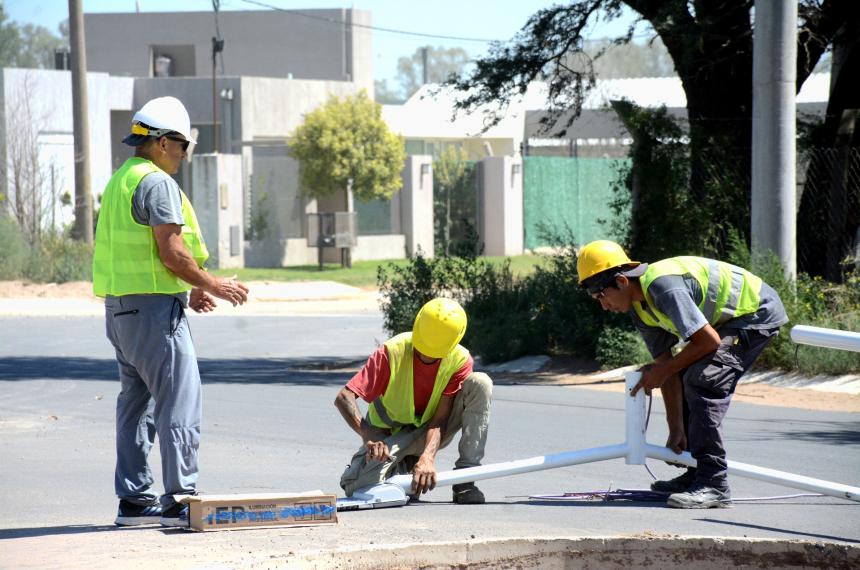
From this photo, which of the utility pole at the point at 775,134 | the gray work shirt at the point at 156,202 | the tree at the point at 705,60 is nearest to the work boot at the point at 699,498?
the gray work shirt at the point at 156,202

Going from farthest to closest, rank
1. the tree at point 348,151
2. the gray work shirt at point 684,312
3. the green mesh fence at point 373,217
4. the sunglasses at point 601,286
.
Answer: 1. the green mesh fence at point 373,217
2. the tree at point 348,151
3. the sunglasses at point 601,286
4. the gray work shirt at point 684,312

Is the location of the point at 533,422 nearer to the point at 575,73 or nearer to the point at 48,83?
the point at 575,73

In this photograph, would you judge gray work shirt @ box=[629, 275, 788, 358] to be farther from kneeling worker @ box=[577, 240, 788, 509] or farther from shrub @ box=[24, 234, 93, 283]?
shrub @ box=[24, 234, 93, 283]

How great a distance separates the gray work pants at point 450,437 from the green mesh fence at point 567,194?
32.0m

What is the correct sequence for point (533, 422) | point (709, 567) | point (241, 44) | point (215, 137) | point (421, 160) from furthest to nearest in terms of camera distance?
point (241, 44) → point (421, 160) → point (215, 137) → point (533, 422) → point (709, 567)

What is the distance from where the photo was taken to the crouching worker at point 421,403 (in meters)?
6.49

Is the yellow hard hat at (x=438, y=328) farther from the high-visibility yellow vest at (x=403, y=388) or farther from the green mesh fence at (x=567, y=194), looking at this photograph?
the green mesh fence at (x=567, y=194)

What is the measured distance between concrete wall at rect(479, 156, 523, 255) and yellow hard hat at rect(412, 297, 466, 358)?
30.8 metres

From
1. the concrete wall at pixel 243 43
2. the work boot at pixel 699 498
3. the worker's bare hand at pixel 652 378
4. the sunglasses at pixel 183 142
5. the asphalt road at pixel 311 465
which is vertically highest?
the concrete wall at pixel 243 43

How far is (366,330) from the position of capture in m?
20.9

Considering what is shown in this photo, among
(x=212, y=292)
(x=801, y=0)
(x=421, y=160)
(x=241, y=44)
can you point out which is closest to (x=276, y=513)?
(x=212, y=292)

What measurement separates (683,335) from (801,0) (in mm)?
11495

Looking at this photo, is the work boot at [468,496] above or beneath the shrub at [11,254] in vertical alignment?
beneath

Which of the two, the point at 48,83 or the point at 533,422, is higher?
the point at 48,83
